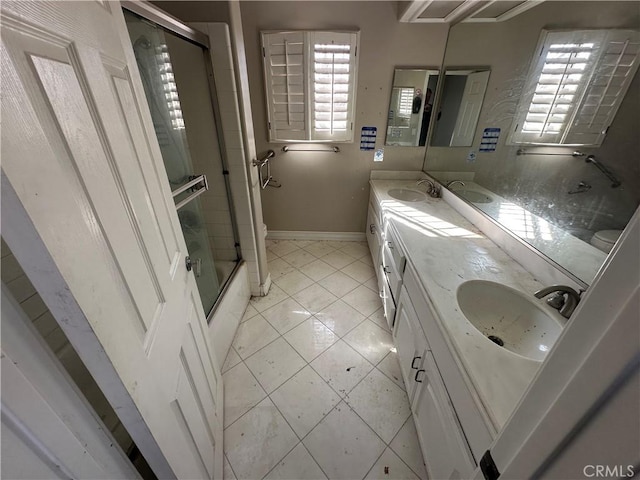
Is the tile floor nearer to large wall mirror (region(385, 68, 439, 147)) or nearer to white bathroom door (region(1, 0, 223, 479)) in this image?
white bathroom door (region(1, 0, 223, 479))

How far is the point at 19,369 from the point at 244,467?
114 centimetres

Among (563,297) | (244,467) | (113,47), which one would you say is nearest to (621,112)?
(563,297)

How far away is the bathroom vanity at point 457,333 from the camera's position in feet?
2.29

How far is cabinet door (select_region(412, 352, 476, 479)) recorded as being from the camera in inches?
30.0

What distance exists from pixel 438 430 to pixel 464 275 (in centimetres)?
63

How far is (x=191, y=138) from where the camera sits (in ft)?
5.03

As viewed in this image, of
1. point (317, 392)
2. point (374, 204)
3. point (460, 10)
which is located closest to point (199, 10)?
point (460, 10)

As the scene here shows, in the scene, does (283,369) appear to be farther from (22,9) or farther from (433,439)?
(22,9)

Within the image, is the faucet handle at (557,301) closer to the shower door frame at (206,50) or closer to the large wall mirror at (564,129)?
the large wall mirror at (564,129)

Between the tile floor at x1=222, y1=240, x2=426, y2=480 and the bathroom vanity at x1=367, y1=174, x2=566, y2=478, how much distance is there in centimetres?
16

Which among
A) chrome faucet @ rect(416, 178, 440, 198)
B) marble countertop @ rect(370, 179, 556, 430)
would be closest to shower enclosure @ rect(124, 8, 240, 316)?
marble countertop @ rect(370, 179, 556, 430)

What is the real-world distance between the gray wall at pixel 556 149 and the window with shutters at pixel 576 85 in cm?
4

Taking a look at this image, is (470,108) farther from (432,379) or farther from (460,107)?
(432,379)

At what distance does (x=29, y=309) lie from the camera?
1.86 feet
